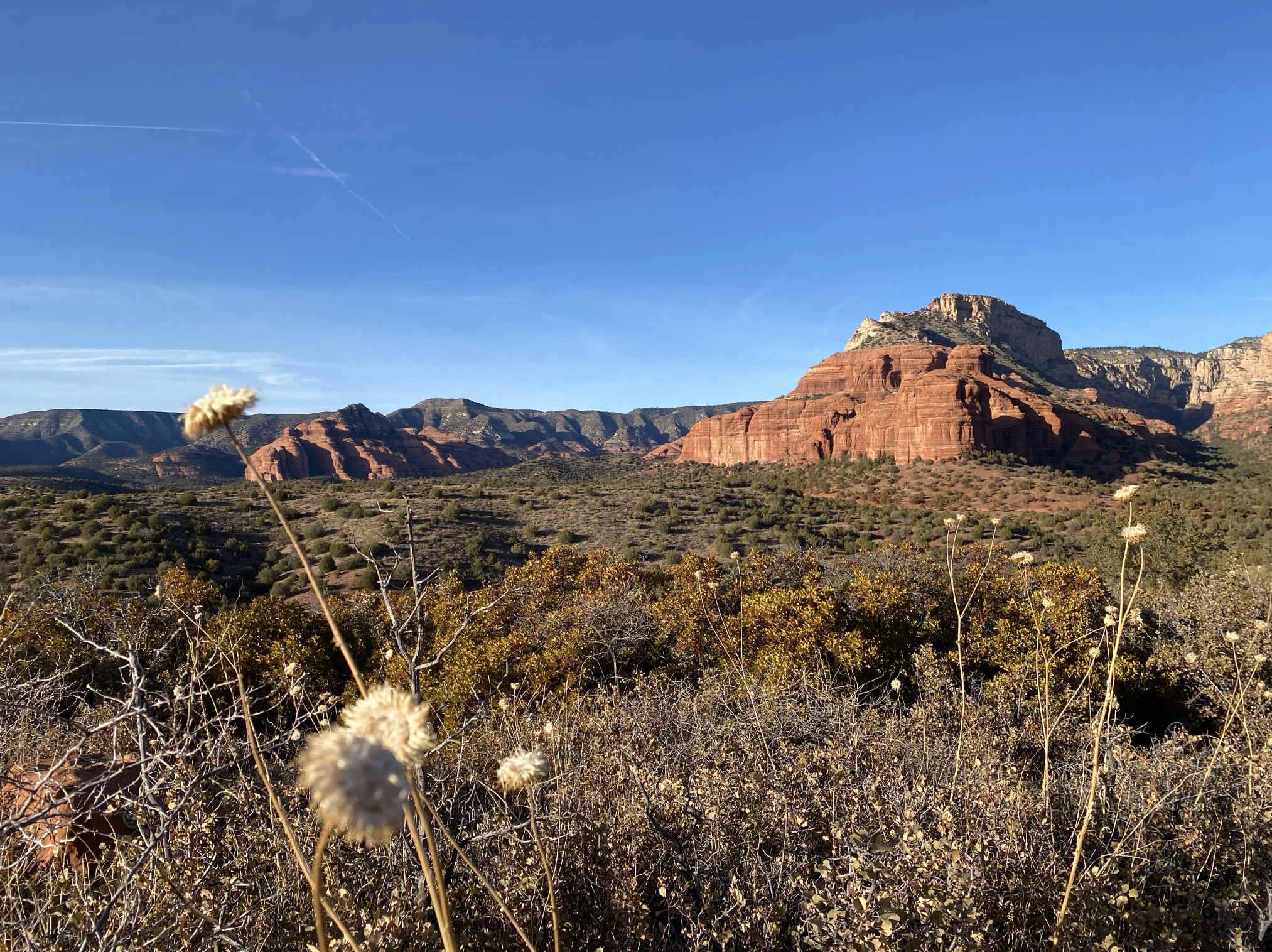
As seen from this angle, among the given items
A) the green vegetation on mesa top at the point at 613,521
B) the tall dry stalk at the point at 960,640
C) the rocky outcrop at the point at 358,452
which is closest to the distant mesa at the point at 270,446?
the rocky outcrop at the point at 358,452

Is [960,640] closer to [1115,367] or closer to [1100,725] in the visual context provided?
[1100,725]

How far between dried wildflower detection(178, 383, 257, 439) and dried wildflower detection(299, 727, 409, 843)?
2.68 feet

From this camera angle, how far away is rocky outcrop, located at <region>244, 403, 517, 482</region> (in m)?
97.3

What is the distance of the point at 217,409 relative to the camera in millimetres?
1391

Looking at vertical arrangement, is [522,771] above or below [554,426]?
below

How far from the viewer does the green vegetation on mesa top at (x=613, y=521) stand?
67.1ft

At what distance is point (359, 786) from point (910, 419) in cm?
6682

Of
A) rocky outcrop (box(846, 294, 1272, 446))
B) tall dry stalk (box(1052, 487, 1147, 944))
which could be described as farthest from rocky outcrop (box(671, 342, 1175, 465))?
tall dry stalk (box(1052, 487, 1147, 944))

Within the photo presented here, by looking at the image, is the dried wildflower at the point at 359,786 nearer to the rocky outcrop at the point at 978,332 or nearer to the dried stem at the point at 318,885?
the dried stem at the point at 318,885

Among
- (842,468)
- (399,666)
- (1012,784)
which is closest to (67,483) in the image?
(399,666)

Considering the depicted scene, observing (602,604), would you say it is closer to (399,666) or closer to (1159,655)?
(399,666)

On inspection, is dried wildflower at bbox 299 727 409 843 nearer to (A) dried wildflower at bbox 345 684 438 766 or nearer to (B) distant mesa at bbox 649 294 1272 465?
(A) dried wildflower at bbox 345 684 438 766

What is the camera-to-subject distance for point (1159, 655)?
943 centimetres

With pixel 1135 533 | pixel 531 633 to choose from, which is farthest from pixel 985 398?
pixel 1135 533
